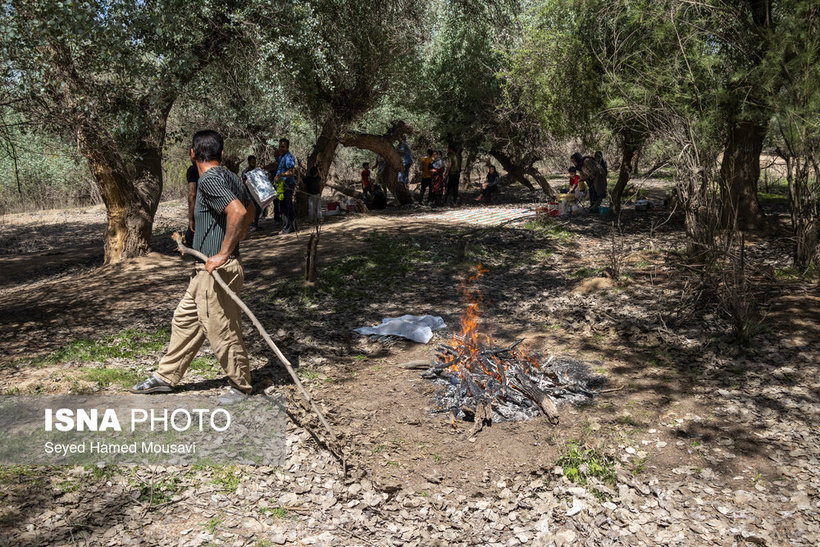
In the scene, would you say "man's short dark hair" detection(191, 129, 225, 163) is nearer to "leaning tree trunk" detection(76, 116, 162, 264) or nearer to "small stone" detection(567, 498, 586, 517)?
"small stone" detection(567, 498, 586, 517)

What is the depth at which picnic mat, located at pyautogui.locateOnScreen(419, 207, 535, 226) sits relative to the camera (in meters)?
13.9

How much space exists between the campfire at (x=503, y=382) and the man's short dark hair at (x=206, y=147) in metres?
2.63

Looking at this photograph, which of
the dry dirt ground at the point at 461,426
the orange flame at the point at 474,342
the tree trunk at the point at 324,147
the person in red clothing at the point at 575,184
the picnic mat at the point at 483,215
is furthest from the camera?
the tree trunk at the point at 324,147

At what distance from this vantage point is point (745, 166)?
1005 cm

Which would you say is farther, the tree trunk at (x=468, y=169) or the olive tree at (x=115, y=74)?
the tree trunk at (x=468, y=169)

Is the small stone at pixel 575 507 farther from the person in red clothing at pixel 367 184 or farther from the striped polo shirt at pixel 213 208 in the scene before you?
the person in red clothing at pixel 367 184

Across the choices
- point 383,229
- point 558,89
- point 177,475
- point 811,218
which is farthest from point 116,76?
point 811,218

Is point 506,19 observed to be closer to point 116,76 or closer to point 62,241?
point 116,76

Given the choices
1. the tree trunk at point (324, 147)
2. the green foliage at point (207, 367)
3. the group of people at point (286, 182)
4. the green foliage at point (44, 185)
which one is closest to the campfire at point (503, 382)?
the green foliage at point (207, 367)

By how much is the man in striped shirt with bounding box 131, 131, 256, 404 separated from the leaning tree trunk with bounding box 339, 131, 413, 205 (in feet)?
37.4

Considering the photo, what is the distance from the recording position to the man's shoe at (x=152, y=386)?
4.65m

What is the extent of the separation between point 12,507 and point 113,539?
64 cm

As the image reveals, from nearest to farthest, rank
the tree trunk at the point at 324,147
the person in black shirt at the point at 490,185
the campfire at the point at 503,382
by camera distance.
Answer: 1. the campfire at the point at 503,382
2. the tree trunk at the point at 324,147
3. the person in black shirt at the point at 490,185

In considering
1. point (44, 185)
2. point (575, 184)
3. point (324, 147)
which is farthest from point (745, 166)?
point (44, 185)
